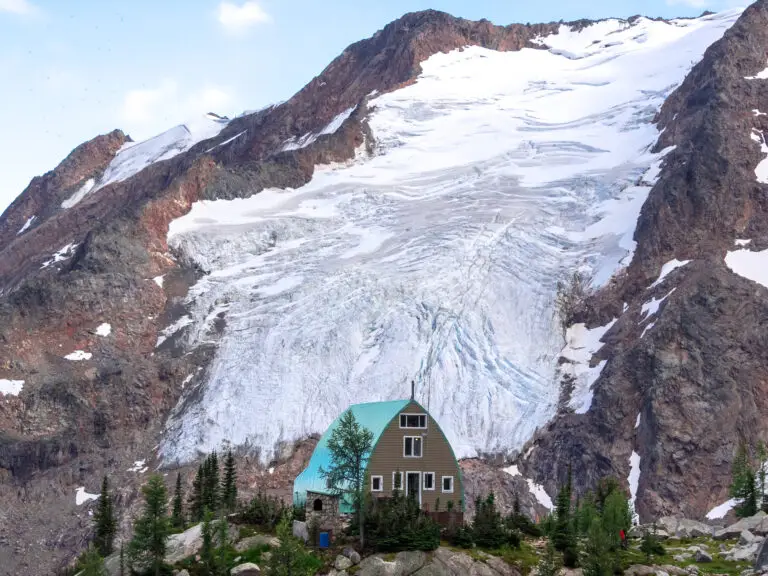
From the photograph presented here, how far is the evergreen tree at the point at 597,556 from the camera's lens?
47344 mm

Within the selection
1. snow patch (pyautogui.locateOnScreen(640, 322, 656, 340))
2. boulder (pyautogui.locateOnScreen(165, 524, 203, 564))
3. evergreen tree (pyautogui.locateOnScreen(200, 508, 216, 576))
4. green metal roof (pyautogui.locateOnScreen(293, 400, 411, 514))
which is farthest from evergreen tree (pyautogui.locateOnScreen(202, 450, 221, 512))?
snow patch (pyautogui.locateOnScreen(640, 322, 656, 340))

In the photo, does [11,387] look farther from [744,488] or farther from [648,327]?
[744,488]

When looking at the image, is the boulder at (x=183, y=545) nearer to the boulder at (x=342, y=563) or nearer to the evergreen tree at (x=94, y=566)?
the evergreen tree at (x=94, y=566)

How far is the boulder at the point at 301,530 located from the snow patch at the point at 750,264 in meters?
60.6

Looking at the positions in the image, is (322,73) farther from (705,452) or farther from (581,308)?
(705,452)

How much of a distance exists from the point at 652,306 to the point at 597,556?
60962 millimetres

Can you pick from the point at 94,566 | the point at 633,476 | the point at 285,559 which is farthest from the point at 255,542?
the point at 633,476

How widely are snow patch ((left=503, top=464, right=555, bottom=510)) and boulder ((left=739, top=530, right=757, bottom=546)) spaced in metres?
35.0

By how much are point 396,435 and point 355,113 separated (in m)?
107

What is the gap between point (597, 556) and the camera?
48625 mm

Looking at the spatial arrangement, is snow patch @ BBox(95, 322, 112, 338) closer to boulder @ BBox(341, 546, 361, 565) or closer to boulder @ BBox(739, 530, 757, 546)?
boulder @ BBox(341, 546, 361, 565)

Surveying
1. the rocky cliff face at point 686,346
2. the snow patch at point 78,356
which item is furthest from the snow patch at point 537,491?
the snow patch at point 78,356

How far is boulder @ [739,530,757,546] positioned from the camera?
55.6 meters

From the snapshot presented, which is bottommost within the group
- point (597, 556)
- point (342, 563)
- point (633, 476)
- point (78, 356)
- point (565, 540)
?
point (342, 563)
